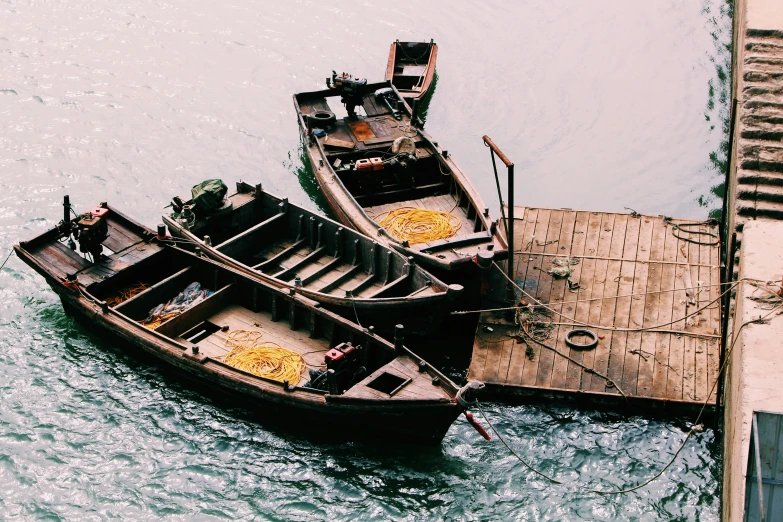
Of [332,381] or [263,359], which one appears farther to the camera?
[263,359]

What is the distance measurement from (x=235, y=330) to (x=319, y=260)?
242 cm

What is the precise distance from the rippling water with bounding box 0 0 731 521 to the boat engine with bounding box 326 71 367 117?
→ 234cm

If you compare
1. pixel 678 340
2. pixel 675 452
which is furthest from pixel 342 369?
pixel 678 340

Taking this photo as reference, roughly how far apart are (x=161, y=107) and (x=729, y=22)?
19.2m

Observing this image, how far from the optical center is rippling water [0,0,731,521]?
14.9 m

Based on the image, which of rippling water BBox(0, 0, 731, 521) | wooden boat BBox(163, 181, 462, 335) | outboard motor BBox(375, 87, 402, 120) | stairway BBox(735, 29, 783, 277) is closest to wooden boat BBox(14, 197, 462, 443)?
wooden boat BBox(163, 181, 462, 335)

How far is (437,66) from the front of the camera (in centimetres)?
2817

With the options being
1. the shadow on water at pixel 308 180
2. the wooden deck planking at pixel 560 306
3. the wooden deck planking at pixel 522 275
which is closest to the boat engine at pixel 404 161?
the shadow on water at pixel 308 180

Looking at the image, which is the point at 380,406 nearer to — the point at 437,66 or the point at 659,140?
the point at 659,140

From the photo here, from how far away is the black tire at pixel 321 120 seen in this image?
74.3 feet

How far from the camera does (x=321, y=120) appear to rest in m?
22.7

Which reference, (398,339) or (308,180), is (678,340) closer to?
(398,339)

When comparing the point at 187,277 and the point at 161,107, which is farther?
the point at 161,107

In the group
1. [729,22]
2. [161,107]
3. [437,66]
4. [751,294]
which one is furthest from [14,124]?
[729,22]
